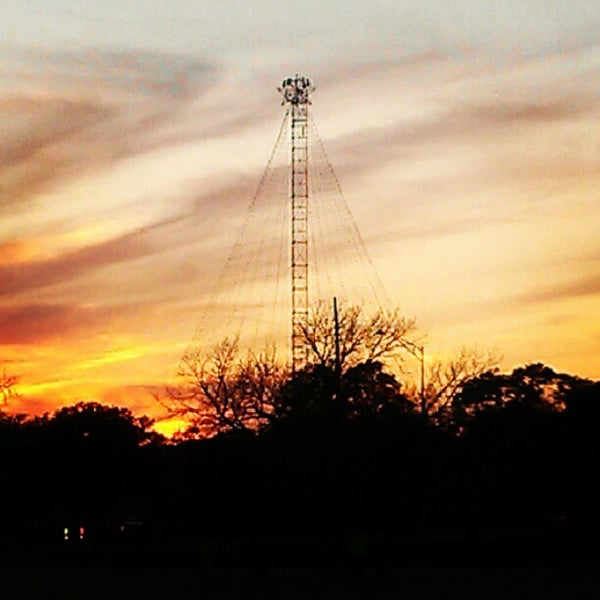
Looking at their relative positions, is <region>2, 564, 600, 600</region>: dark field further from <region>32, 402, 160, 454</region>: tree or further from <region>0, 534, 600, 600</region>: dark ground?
<region>32, 402, 160, 454</region>: tree

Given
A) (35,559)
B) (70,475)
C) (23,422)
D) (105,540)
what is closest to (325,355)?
(105,540)

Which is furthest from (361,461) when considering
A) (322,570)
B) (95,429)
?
(95,429)

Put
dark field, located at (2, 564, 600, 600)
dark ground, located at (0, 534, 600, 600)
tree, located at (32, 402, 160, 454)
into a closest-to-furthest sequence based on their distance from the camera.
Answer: dark field, located at (2, 564, 600, 600) < dark ground, located at (0, 534, 600, 600) < tree, located at (32, 402, 160, 454)

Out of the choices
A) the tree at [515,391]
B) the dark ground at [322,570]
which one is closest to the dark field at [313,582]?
the dark ground at [322,570]

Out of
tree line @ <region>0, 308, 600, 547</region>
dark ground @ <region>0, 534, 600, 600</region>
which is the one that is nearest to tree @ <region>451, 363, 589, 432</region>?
tree line @ <region>0, 308, 600, 547</region>

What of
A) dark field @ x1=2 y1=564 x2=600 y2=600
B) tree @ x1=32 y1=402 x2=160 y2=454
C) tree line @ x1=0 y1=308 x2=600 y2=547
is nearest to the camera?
dark field @ x1=2 y1=564 x2=600 y2=600

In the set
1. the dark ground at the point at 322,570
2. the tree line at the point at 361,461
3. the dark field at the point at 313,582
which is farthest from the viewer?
the tree line at the point at 361,461

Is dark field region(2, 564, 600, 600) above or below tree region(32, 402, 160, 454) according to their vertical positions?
below

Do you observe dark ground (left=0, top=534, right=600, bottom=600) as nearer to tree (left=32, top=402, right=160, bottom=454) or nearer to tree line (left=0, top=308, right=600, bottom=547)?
tree line (left=0, top=308, right=600, bottom=547)

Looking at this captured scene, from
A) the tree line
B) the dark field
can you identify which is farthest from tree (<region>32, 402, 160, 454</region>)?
the dark field

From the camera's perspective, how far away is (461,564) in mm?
47938

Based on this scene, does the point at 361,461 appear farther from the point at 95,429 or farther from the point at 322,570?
the point at 95,429

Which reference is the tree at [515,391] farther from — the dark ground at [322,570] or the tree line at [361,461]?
the dark ground at [322,570]

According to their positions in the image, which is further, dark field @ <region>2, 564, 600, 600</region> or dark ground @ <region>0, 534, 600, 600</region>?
dark ground @ <region>0, 534, 600, 600</region>
